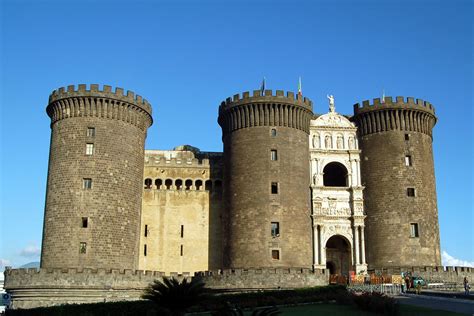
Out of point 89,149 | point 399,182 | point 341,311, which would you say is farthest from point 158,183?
point 341,311

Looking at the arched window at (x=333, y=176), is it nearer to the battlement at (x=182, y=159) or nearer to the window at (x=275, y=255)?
the battlement at (x=182, y=159)

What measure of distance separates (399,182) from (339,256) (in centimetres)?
842

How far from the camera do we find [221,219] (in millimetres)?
51344

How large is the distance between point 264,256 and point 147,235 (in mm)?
10893

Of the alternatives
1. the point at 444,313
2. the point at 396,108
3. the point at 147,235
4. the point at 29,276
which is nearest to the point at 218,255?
the point at 147,235

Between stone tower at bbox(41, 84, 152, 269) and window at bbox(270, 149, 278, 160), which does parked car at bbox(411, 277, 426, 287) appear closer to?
window at bbox(270, 149, 278, 160)

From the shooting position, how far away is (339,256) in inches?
2052

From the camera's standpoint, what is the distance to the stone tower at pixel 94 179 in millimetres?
43406

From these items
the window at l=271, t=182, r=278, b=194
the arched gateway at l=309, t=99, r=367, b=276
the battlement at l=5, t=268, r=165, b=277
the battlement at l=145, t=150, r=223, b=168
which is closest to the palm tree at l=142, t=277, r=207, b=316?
the battlement at l=5, t=268, r=165, b=277

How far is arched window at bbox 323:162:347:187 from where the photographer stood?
54.8 metres

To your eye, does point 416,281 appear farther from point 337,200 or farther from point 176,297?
point 176,297

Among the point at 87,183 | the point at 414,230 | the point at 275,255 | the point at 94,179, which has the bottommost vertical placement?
the point at 275,255

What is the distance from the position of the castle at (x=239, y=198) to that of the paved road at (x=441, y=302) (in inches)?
374

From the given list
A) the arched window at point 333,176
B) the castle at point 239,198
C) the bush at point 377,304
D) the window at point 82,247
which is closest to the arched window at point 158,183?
the castle at point 239,198
